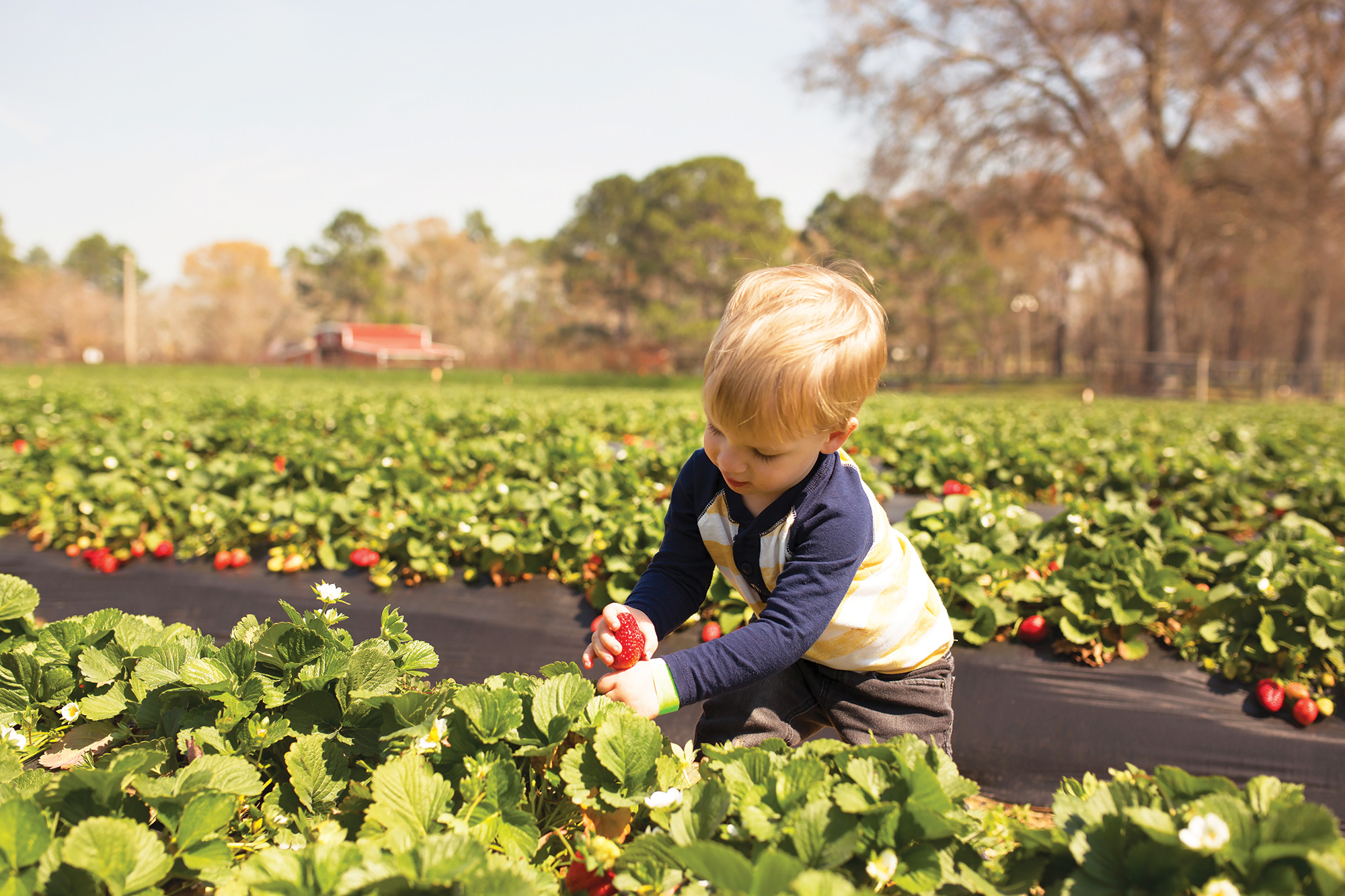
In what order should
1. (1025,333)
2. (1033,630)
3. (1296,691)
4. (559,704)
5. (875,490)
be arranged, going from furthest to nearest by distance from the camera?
(1025,333)
(875,490)
(1033,630)
(1296,691)
(559,704)

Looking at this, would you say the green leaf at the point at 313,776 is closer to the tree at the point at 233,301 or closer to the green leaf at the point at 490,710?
the green leaf at the point at 490,710

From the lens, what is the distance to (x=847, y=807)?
1.20 meters

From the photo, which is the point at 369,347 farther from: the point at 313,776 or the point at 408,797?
the point at 408,797

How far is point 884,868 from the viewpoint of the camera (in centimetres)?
117

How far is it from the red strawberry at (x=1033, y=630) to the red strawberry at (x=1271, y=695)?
64 centimetres

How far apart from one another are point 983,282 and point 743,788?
44058 mm

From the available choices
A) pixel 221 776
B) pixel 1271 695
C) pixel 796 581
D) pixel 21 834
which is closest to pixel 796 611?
pixel 796 581

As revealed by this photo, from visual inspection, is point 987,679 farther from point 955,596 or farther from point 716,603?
point 716,603

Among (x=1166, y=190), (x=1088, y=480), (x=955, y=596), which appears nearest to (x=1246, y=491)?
(x=1088, y=480)

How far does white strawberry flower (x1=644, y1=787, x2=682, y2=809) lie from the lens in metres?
1.30

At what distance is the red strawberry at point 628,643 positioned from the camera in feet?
5.29

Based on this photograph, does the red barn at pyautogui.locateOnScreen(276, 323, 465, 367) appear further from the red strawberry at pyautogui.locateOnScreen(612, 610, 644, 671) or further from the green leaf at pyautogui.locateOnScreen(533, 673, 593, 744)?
the green leaf at pyautogui.locateOnScreen(533, 673, 593, 744)

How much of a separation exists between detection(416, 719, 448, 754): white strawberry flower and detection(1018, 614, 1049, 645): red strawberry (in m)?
2.24

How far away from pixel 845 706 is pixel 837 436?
650mm
